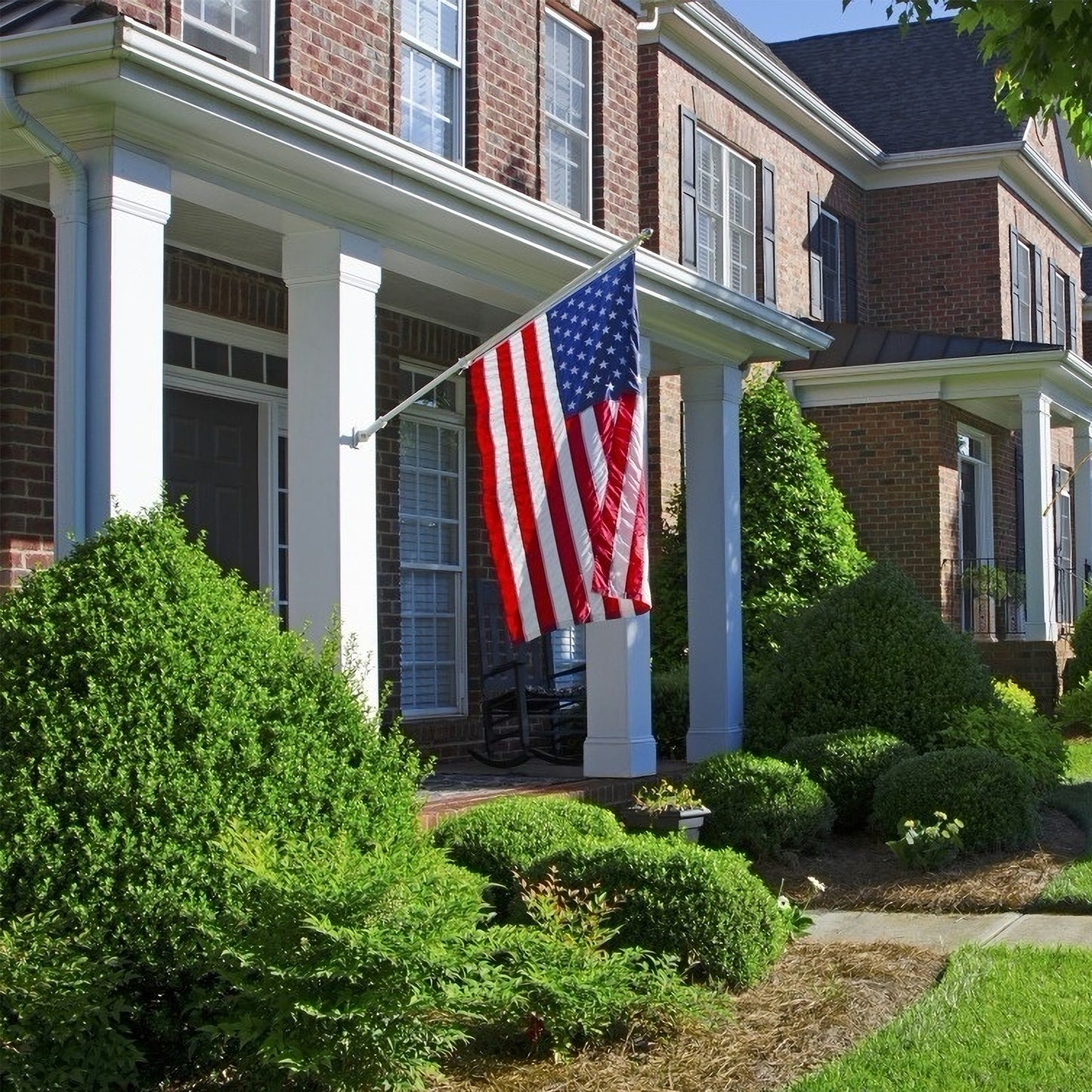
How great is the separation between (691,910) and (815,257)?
45.0 ft

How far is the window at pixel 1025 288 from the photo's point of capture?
2080cm

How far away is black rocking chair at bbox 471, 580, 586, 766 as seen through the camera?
423 inches

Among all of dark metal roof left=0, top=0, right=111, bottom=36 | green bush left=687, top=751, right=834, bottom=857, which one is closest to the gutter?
dark metal roof left=0, top=0, right=111, bottom=36

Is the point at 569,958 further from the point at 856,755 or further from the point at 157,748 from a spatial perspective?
the point at 856,755

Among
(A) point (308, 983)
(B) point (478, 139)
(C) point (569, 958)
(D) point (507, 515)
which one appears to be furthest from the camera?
(B) point (478, 139)

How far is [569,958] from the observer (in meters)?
5.19

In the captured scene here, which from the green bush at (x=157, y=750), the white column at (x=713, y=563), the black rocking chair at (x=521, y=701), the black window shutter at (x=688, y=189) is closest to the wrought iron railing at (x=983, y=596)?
the black window shutter at (x=688, y=189)

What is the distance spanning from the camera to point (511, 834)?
269 inches

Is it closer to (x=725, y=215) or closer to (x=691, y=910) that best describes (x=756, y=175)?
(x=725, y=215)

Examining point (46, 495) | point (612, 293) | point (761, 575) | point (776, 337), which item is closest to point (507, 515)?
point (612, 293)

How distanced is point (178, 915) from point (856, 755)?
6.08 meters

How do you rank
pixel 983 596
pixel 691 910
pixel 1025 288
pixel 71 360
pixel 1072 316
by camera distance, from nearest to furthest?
pixel 691 910, pixel 71 360, pixel 983 596, pixel 1025 288, pixel 1072 316

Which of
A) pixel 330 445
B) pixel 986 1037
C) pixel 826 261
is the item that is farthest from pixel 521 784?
pixel 826 261

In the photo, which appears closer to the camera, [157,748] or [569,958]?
[157,748]
